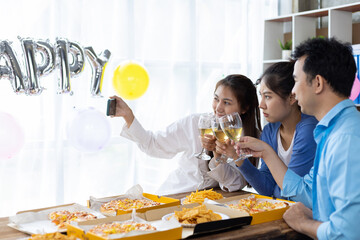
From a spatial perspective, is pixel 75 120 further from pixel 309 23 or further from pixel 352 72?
pixel 309 23

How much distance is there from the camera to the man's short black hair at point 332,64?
166 centimetres

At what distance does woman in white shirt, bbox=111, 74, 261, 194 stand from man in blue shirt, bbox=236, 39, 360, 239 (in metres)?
0.55

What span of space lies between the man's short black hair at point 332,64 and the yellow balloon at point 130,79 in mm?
838

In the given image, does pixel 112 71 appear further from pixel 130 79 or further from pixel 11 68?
pixel 11 68

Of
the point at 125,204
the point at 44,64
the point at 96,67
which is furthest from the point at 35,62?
the point at 125,204

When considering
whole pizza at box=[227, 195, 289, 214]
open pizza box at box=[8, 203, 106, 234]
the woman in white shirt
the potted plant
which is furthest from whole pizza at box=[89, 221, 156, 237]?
the potted plant

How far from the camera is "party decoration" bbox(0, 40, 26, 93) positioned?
1811 millimetres

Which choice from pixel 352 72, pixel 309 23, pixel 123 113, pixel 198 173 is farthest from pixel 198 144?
pixel 309 23

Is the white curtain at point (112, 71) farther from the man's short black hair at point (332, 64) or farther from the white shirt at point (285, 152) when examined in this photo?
the man's short black hair at point (332, 64)

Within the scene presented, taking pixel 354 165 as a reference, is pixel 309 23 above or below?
above

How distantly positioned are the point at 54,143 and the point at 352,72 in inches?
96.9

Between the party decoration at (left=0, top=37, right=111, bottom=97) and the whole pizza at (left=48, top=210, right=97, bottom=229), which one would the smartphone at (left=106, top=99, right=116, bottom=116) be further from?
the whole pizza at (left=48, top=210, right=97, bottom=229)

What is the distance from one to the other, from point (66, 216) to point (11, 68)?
67cm

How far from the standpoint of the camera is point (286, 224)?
5.60ft
